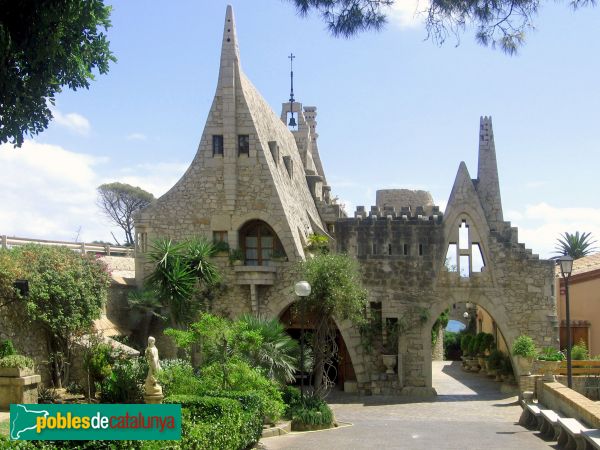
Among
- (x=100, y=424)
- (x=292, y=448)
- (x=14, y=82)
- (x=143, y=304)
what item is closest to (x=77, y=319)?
(x=143, y=304)

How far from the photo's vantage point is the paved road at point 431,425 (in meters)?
15.3

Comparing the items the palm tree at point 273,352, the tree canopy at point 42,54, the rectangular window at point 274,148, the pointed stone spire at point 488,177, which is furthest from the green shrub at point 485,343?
the tree canopy at point 42,54

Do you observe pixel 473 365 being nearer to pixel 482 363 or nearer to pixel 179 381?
pixel 482 363

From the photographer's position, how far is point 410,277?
26.0 m

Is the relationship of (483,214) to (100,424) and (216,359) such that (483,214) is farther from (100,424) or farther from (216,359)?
(100,424)

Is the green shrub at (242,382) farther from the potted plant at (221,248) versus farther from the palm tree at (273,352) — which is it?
the potted plant at (221,248)

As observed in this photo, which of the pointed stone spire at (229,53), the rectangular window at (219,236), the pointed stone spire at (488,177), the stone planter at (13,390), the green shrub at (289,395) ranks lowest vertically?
the green shrub at (289,395)

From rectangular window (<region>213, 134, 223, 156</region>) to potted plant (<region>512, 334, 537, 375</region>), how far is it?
11482 millimetres

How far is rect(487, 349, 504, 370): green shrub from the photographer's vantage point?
28375 millimetres

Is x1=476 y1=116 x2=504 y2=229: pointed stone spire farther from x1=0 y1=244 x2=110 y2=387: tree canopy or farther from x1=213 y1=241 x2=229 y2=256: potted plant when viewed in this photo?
x1=0 y1=244 x2=110 y2=387: tree canopy

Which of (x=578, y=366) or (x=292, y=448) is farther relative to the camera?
(x=578, y=366)

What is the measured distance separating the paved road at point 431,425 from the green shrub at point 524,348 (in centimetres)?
149

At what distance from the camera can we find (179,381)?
53.8 feet

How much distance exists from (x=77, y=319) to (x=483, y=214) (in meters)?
14.0
